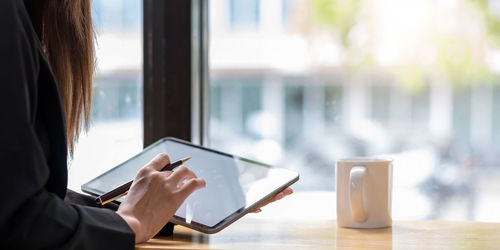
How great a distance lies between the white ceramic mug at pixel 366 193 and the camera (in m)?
0.87

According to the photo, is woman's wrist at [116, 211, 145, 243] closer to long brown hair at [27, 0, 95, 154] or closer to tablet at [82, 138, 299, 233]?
tablet at [82, 138, 299, 233]

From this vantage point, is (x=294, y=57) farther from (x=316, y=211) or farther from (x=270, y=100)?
(x=316, y=211)

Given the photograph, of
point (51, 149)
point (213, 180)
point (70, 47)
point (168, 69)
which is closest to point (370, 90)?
point (168, 69)

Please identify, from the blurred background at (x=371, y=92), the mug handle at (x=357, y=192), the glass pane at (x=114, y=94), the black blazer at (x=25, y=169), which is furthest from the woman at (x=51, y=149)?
the blurred background at (x=371, y=92)

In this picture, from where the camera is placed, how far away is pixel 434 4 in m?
1.40

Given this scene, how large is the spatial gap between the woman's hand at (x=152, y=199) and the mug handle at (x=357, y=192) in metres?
0.25

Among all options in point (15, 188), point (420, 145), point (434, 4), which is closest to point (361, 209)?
point (15, 188)

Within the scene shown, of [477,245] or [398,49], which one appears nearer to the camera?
[477,245]

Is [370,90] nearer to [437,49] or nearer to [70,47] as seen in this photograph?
[437,49]

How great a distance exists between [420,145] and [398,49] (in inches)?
10.3

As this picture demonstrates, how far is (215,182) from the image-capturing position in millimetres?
870

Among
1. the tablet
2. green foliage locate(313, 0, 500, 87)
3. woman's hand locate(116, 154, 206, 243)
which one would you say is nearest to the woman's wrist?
woman's hand locate(116, 154, 206, 243)

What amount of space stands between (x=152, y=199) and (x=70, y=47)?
0.28m

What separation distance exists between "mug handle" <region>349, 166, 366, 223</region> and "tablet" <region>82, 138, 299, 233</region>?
9 cm
